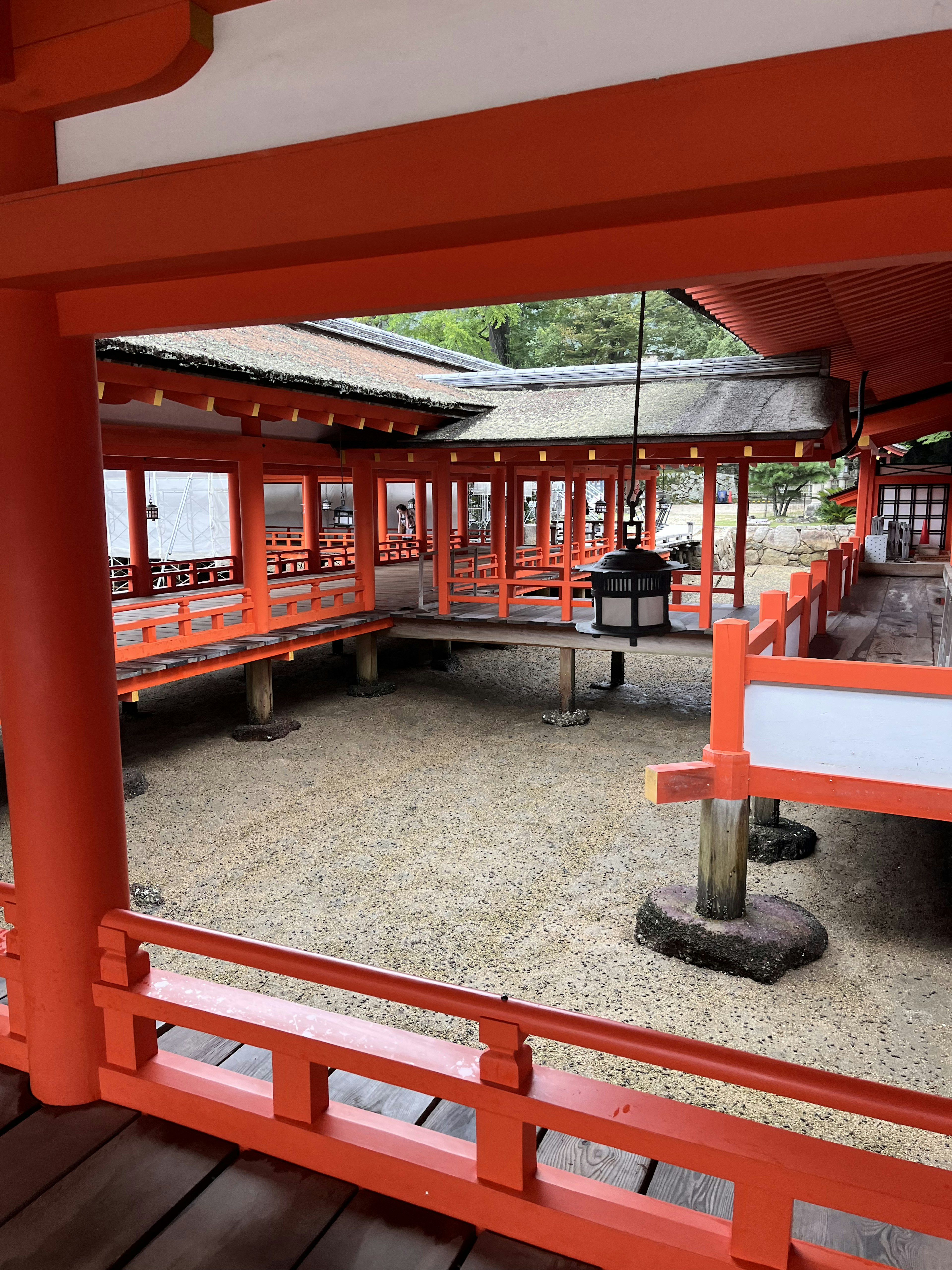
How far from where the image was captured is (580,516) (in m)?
19.9

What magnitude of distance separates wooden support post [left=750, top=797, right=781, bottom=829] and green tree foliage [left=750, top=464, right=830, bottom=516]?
72.9ft

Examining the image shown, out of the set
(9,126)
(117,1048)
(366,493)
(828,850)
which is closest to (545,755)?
(828,850)

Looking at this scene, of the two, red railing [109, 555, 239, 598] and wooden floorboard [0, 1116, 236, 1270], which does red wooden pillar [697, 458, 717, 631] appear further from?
wooden floorboard [0, 1116, 236, 1270]

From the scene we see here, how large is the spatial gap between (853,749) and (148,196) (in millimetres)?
5559

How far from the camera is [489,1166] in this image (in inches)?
88.1

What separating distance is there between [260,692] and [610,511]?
9.44 metres

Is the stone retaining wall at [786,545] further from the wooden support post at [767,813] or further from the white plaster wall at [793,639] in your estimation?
the wooden support post at [767,813]

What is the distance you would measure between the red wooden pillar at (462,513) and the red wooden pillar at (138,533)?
8.36m

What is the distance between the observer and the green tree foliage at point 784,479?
29328mm

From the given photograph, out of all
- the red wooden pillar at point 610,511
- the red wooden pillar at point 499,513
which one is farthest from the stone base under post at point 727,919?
the red wooden pillar at point 610,511

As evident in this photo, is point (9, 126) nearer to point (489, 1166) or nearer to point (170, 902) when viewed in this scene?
point (489, 1166)

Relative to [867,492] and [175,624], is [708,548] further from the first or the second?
[867,492]

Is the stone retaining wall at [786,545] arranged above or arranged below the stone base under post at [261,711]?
above

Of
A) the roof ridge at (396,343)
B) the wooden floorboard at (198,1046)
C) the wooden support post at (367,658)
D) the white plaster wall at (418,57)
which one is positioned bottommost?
the wooden support post at (367,658)
